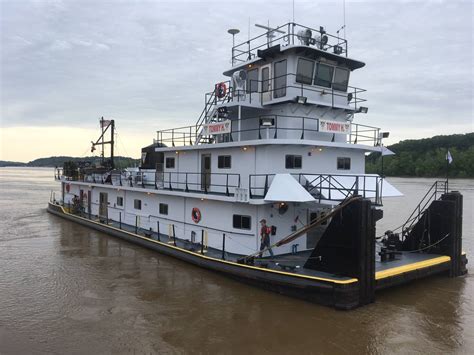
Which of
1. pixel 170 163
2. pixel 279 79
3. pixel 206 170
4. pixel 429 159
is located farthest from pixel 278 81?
pixel 429 159

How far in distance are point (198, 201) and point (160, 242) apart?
2604 mm

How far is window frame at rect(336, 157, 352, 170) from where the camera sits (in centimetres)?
1553

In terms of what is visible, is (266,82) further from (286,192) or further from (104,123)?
(104,123)

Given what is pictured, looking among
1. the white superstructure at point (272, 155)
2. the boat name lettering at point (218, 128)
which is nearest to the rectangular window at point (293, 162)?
the white superstructure at point (272, 155)

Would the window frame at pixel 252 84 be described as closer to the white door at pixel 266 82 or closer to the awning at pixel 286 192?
the white door at pixel 266 82

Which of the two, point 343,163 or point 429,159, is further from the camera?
point 429,159

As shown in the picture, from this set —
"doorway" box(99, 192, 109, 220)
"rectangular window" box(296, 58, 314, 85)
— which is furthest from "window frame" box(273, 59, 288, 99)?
"doorway" box(99, 192, 109, 220)

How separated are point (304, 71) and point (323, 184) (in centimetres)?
478

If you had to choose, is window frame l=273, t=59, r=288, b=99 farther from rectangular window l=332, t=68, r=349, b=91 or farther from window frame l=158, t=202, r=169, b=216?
window frame l=158, t=202, r=169, b=216

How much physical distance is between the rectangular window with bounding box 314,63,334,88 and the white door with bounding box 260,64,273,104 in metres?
1.86

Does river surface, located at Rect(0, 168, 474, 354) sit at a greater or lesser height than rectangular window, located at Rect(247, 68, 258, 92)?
lesser

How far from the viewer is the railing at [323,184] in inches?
509

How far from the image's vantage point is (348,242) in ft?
36.1

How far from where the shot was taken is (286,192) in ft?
39.5
